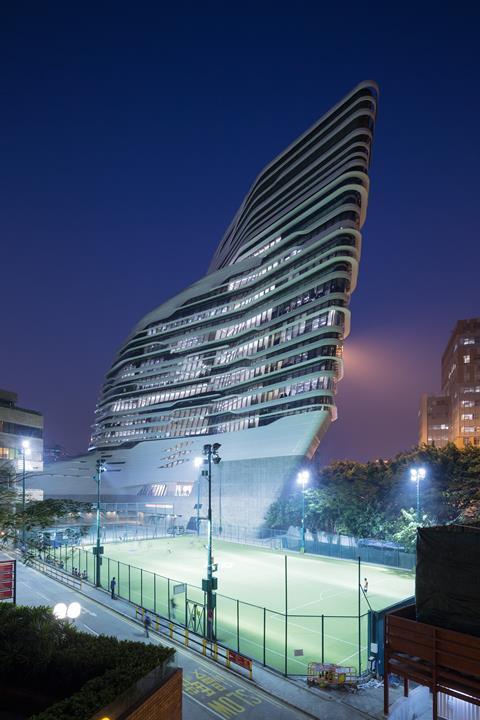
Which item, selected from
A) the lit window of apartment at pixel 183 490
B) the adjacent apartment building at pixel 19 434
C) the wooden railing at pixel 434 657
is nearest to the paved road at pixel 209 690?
the wooden railing at pixel 434 657

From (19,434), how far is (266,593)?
66478 millimetres

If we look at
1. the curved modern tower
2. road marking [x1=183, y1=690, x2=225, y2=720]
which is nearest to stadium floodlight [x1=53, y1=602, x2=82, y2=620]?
road marking [x1=183, y1=690, x2=225, y2=720]

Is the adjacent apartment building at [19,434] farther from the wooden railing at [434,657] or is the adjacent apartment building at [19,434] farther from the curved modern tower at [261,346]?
the wooden railing at [434,657]

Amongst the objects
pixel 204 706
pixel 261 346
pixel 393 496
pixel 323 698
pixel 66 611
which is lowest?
pixel 323 698

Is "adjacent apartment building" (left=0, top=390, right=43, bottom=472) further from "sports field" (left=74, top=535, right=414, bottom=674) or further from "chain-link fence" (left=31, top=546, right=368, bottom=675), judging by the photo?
"chain-link fence" (left=31, top=546, right=368, bottom=675)

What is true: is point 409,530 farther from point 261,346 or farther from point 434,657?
point 261,346

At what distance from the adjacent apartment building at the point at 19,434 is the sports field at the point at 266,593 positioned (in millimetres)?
32396

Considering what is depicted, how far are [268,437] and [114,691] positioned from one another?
76013mm

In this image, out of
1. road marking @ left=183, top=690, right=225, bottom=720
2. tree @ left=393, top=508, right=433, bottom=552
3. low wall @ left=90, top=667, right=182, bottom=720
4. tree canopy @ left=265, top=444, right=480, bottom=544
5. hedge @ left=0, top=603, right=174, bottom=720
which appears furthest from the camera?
tree canopy @ left=265, top=444, right=480, bottom=544

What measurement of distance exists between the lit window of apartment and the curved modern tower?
1.29 ft

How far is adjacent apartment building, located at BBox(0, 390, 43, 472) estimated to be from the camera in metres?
89.8

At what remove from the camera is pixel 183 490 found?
110 m

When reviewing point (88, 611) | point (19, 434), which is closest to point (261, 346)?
point (19, 434)

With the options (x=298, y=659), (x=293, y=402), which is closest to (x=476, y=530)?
(x=298, y=659)
